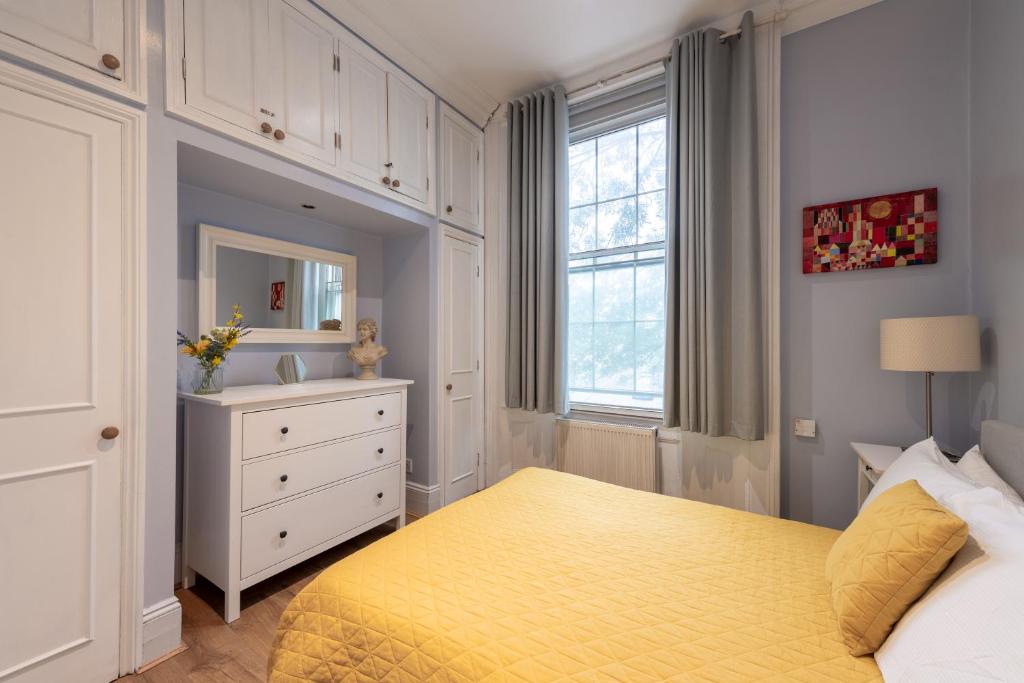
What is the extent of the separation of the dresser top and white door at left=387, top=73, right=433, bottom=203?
1.21 meters

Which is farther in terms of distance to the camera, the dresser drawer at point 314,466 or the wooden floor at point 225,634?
the dresser drawer at point 314,466

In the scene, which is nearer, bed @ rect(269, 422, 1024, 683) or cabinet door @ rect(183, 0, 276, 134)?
bed @ rect(269, 422, 1024, 683)

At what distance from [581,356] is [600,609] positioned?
7.07 ft

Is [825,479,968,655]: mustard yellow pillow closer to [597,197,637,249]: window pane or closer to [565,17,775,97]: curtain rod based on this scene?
[597,197,637,249]: window pane

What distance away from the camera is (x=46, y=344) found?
1.34 metres

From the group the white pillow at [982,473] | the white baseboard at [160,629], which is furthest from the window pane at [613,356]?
the white baseboard at [160,629]

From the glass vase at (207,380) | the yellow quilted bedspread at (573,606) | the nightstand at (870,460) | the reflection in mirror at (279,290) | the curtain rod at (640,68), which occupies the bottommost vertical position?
the yellow quilted bedspread at (573,606)

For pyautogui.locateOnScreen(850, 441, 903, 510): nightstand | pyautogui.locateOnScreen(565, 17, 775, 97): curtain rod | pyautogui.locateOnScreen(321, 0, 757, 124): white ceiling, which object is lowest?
pyautogui.locateOnScreen(850, 441, 903, 510): nightstand

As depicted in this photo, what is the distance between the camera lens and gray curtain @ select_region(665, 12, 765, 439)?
2.28 meters

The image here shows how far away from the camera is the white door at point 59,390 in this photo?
128 centimetres

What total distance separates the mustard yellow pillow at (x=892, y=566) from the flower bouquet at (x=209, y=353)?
2.42 m

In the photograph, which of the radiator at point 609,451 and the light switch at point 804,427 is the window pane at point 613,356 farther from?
the light switch at point 804,427

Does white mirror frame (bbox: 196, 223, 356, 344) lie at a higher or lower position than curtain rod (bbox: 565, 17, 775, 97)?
lower

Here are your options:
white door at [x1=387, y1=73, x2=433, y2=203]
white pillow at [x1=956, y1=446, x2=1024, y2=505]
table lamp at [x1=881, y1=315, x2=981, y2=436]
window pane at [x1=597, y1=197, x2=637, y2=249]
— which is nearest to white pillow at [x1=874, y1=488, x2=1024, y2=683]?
white pillow at [x1=956, y1=446, x2=1024, y2=505]
